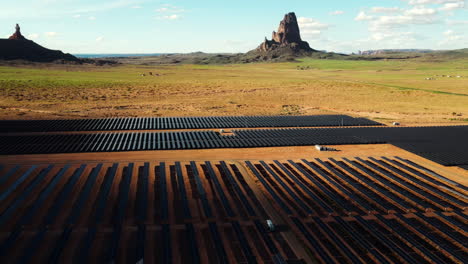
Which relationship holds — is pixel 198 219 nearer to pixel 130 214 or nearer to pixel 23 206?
pixel 130 214

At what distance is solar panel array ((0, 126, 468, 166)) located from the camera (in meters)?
36.0

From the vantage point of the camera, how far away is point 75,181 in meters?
27.1

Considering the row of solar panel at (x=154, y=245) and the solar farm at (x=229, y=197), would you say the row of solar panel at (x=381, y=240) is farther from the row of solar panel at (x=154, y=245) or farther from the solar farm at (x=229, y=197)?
the row of solar panel at (x=154, y=245)

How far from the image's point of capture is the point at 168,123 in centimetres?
4897

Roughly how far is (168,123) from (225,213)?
28.6 meters

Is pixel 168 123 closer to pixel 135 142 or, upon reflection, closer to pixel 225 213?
pixel 135 142

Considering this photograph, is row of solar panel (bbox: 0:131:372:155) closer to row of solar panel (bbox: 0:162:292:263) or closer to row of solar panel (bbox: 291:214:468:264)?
row of solar panel (bbox: 0:162:292:263)

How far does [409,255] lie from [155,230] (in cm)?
1467

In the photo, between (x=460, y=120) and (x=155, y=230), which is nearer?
(x=155, y=230)

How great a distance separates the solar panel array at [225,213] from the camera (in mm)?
18406

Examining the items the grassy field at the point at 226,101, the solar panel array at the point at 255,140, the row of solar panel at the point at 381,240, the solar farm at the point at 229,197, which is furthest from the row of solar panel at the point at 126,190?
the grassy field at the point at 226,101

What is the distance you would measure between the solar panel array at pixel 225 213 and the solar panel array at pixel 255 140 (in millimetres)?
5215

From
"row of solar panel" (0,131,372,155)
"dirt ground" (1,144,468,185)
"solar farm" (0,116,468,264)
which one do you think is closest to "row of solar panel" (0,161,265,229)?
"solar farm" (0,116,468,264)

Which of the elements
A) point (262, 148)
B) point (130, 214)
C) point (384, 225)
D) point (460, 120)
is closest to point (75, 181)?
point (130, 214)
